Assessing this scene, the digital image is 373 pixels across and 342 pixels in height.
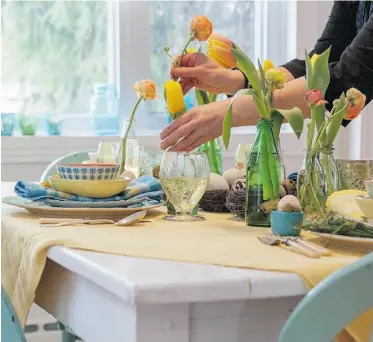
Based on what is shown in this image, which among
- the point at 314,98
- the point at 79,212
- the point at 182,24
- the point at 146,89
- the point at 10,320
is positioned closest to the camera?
the point at 10,320

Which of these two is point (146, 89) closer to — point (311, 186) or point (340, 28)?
point (311, 186)

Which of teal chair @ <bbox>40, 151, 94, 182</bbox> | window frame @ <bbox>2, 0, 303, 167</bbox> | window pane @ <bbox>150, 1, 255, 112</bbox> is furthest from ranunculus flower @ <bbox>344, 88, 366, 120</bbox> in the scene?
window pane @ <bbox>150, 1, 255, 112</bbox>

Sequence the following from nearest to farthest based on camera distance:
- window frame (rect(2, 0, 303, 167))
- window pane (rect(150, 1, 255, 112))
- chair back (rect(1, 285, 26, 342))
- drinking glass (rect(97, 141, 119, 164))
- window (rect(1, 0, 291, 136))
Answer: chair back (rect(1, 285, 26, 342)) < drinking glass (rect(97, 141, 119, 164)) < window frame (rect(2, 0, 303, 167)) < window (rect(1, 0, 291, 136)) < window pane (rect(150, 1, 255, 112))

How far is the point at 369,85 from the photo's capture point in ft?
5.64

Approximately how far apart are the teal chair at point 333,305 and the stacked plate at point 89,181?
2.42 feet

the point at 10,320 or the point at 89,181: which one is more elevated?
the point at 89,181

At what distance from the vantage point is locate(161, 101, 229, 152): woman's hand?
1438mm

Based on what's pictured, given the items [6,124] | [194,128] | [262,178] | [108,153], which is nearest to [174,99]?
[194,128]

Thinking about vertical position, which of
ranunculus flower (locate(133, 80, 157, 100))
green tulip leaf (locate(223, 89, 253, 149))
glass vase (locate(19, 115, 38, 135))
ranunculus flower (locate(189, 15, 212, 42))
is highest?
ranunculus flower (locate(189, 15, 212, 42))

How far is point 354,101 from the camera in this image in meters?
1.25

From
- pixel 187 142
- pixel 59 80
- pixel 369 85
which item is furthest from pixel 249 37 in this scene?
pixel 187 142

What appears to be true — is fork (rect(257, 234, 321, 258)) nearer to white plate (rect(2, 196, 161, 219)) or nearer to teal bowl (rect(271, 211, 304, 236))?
teal bowl (rect(271, 211, 304, 236))

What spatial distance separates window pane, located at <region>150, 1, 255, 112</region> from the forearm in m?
1.60

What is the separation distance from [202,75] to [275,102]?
169 mm
